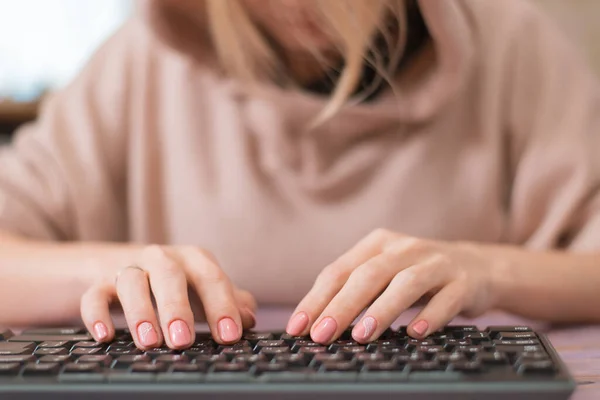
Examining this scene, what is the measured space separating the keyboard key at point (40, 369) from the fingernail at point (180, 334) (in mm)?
70

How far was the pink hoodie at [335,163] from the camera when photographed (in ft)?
2.35

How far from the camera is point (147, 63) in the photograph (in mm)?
831

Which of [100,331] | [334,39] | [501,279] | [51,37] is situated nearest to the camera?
[100,331]

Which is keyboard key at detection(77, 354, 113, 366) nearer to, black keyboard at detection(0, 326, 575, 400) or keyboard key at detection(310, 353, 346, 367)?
black keyboard at detection(0, 326, 575, 400)

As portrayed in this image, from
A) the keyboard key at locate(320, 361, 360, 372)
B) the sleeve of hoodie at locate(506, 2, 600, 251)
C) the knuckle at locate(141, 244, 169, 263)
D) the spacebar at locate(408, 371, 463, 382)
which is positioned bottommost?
the spacebar at locate(408, 371, 463, 382)

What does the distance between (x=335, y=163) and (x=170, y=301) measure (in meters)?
0.38

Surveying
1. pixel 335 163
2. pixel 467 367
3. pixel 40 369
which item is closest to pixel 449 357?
pixel 467 367

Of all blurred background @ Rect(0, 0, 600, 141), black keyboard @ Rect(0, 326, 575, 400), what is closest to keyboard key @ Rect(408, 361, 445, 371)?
black keyboard @ Rect(0, 326, 575, 400)

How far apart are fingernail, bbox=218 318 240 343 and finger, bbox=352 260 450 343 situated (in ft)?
0.24

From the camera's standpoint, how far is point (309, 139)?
76 centimetres

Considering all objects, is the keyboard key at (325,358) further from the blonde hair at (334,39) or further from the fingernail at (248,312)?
the blonde hair at (334,39)

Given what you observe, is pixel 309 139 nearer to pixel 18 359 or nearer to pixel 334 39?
pixel 334 39

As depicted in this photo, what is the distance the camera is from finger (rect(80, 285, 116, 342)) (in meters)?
0.43

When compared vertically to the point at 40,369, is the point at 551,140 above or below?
above
